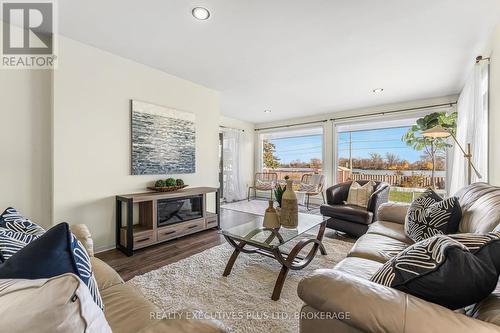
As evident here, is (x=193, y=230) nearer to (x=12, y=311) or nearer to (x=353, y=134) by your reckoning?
(x=12, y=311)

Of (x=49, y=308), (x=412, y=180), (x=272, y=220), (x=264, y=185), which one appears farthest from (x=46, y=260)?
(x=412, y=180)

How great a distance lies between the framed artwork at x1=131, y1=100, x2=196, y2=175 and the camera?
2910mm

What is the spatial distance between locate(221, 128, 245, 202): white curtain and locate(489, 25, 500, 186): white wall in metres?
4.73

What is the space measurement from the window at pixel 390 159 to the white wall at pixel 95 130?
4.22 m

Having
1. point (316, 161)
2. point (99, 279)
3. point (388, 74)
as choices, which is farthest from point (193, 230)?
point (316, 161)

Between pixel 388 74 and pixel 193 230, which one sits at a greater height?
pixel 388 74

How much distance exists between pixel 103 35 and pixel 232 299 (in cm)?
279

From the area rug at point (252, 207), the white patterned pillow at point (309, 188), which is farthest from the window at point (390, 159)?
the area rug at point (252, 207)

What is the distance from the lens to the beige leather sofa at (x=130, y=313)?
0.68m

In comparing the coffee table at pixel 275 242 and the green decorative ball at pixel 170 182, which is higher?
the green decorative ball at pixel 170 182

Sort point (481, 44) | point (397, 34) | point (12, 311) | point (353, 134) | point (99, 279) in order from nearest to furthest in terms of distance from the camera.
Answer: point (12, 311) → point (99, 279) → point (397, 34) → point (481, 44) → point (353, 134)

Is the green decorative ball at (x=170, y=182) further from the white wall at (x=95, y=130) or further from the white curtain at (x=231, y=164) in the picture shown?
the white curtain at (x=231, y=164)

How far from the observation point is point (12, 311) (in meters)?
0.42

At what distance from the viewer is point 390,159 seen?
4.89m
